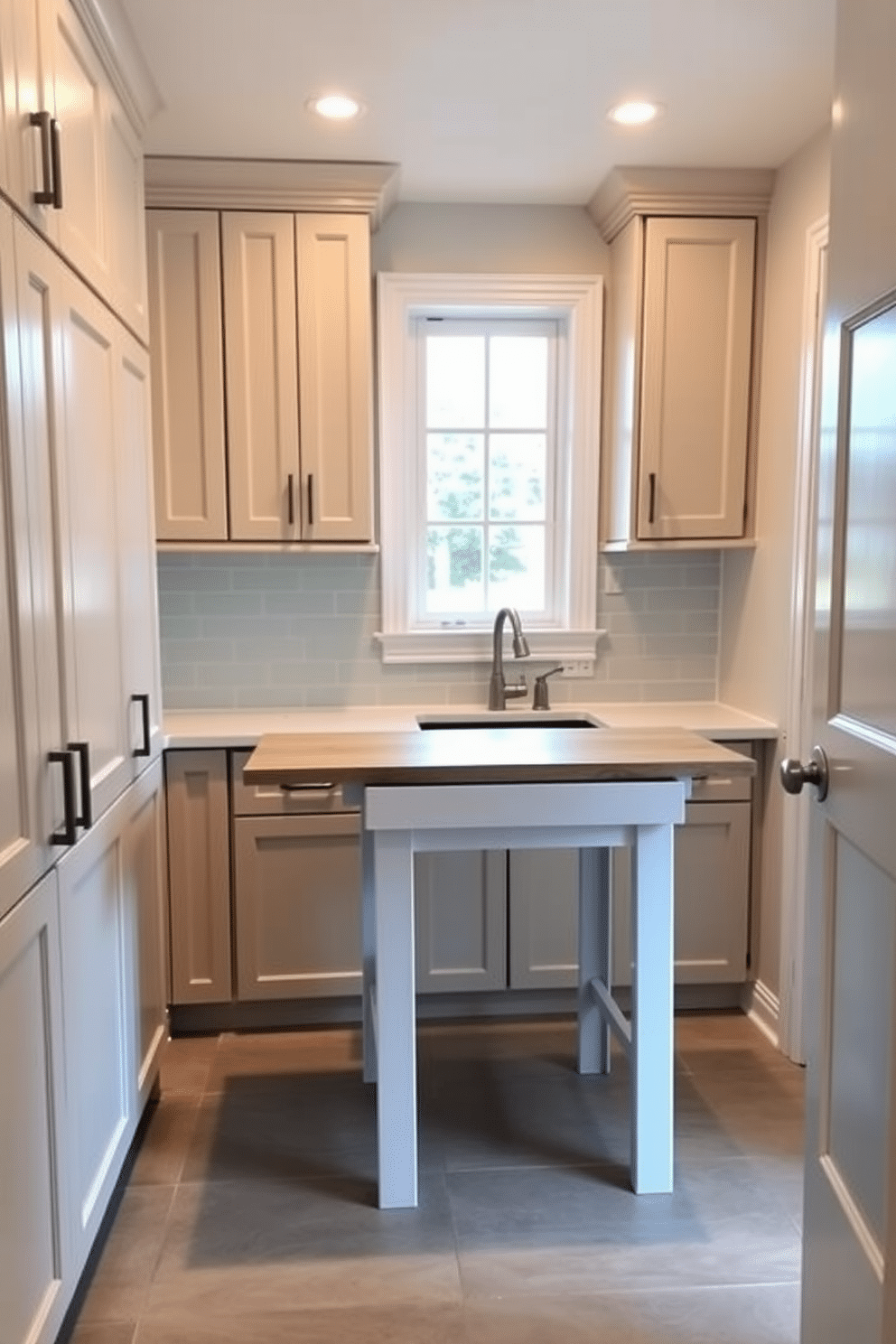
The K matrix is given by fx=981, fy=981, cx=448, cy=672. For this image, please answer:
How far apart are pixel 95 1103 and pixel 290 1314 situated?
21.1 inches

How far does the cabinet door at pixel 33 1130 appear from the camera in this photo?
55.6 inches

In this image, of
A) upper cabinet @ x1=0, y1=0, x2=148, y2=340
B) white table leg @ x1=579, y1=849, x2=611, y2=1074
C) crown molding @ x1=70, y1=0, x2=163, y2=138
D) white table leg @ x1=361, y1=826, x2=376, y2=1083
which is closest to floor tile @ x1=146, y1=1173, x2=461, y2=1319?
white table leg @ x1=361, y1=826, x2=376, y2=1083

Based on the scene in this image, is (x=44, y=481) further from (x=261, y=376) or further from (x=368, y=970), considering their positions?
(x=368, y=970)

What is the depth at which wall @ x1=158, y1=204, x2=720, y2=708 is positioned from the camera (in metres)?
3.20

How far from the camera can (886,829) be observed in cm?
125

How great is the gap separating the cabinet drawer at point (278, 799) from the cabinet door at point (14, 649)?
1294 millimetres

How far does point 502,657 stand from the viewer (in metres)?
3.29

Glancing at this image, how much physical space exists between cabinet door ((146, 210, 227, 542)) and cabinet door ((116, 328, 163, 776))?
0.37 meters

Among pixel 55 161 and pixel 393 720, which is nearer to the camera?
pixel 55 161

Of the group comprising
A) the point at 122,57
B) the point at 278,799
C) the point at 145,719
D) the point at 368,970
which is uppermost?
the point at 122,57

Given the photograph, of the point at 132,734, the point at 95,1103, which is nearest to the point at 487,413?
the point at 132,734

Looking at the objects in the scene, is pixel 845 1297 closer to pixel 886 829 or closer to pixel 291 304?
pixel 886 829

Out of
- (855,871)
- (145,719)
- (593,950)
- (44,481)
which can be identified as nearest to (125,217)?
(44,481)

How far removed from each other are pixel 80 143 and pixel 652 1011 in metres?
2.10
